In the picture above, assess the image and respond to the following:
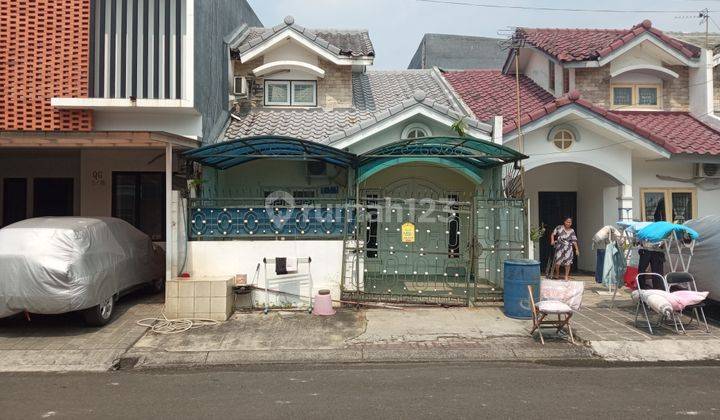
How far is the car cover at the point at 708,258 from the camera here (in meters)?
8.12

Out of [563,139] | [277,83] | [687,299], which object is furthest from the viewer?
[277,83]

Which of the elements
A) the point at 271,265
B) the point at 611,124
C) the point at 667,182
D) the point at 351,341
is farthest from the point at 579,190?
the point at 351,341

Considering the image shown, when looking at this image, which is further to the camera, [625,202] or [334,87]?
[334,87]

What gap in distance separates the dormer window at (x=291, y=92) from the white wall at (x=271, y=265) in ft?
16.5

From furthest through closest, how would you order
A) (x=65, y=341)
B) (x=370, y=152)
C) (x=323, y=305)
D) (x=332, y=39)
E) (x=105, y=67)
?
1. (x=332, y=39)
2. (x=105, y=67)
3. (x=370, y=152)
4. (x=323, y=305)
5. (x=65, y=341)

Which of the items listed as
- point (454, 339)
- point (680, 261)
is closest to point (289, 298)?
point (454, 339)

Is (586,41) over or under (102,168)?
over

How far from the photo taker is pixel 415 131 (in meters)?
10.6

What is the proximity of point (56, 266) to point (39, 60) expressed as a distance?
4918mm

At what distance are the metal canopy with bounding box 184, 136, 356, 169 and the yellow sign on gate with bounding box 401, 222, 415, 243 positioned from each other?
1600mm

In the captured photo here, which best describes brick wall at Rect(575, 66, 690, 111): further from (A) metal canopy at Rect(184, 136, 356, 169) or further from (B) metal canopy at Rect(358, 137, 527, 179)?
(A) metal canopy at Rect(184, 136, 356, 169)

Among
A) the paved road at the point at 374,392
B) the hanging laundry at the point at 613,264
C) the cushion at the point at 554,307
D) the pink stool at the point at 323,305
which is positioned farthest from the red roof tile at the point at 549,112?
the paved road at the point at 374,392

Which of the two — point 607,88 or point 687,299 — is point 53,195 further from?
point 607,88

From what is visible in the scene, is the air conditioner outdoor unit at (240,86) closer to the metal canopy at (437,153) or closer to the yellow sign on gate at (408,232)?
the metal canopy at (437,153)
